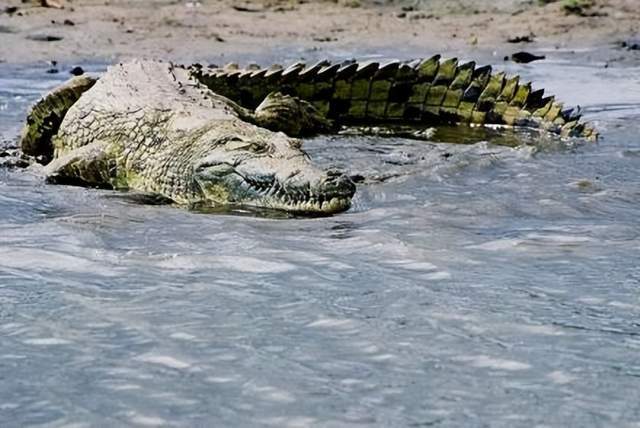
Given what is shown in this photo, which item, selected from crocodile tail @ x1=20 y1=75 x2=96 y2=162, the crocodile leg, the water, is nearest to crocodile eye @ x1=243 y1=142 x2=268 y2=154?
the water

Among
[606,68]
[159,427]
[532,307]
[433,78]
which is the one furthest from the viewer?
[606,68]

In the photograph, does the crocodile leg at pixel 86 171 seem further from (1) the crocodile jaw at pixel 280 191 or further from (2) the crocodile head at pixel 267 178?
(1) the crocodile jaw at pixel 280 191

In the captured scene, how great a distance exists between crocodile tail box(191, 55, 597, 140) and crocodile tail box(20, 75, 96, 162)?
820 millimetres

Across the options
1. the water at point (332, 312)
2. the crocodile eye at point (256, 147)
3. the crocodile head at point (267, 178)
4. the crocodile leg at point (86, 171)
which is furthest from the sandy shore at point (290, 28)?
the water at point (332, 312)

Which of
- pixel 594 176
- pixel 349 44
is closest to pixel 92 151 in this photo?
pixel 594 176

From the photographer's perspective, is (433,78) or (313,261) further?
(433,78)

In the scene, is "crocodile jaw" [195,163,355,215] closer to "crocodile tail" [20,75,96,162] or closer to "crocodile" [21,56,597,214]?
"crocodile" [21,56,597,214]

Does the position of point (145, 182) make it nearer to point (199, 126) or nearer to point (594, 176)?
point (199, 126)

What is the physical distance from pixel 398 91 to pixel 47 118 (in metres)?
2.21

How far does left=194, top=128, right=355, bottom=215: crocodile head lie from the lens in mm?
4664

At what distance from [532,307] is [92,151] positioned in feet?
10.8

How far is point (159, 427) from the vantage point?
2.32 m

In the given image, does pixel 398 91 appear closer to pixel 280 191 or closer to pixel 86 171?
pixel 86 171

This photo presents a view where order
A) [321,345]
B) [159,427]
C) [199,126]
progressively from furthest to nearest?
[199,126] < [321,345] < [159,427]
